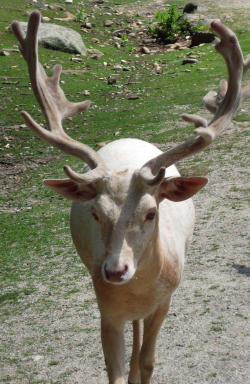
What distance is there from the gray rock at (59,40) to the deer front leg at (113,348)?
14098mm

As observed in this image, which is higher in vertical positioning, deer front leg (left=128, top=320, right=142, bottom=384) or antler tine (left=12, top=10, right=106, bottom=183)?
antler tine (left=12, top=10, right=106, bottom=183)

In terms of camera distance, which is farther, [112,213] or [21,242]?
[21,242]

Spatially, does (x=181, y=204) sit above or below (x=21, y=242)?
above

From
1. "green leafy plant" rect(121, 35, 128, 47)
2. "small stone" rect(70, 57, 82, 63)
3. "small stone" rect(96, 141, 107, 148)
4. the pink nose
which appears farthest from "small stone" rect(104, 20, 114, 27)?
the pink nose

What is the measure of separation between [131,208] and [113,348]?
1.21 meters

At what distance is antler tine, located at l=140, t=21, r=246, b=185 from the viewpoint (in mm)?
3273

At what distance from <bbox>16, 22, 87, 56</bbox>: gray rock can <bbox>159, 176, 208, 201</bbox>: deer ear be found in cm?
1405

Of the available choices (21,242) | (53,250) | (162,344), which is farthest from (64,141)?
(21,242)

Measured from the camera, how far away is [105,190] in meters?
3.24

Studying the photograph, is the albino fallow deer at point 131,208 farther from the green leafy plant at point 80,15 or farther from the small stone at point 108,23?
the small stone at point 108,23

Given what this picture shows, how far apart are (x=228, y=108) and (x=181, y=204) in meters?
1.24

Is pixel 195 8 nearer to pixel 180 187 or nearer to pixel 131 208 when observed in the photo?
pixel 180 187

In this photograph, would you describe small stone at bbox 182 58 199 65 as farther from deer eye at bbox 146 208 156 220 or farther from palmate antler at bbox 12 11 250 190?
deer eye at bbox 146 208 156 220

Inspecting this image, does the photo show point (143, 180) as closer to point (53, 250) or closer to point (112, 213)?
point (112, 213)
